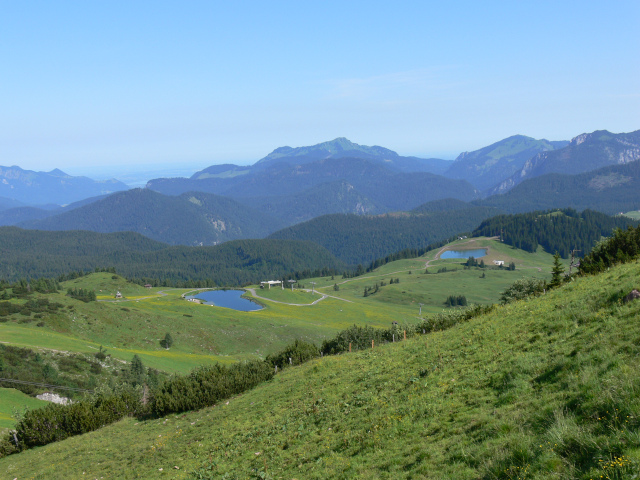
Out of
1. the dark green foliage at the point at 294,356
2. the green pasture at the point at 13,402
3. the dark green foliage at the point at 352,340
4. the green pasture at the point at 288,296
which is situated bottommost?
the green pasture at the point at 288,296

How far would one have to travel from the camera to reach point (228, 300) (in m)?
174

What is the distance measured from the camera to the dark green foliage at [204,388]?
113ft

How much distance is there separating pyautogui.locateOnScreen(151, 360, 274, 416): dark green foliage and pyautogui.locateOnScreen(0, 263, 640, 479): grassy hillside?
1.41 m

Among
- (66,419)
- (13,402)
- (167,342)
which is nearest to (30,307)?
(167,342)

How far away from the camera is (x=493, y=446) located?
42.7 ft

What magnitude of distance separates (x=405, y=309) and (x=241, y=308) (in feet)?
217

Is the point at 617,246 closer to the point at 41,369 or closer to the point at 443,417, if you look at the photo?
the point at 443,417

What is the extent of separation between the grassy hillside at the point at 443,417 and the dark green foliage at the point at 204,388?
1.41 metres

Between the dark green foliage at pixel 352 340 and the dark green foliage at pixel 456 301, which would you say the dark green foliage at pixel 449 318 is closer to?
the dark green foliage at pixel 352 340

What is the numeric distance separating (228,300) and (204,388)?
141 m

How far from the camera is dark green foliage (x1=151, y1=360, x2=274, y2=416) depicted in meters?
34.4

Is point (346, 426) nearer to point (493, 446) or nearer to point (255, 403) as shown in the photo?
point (493, 446)

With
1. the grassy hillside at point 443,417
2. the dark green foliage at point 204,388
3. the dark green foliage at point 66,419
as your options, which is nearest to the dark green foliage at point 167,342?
the dark green foliage at point 66,419

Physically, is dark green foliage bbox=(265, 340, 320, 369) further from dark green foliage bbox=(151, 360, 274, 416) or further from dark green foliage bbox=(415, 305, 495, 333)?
dark green foliage bbox=(415, 305, 495, 333)
